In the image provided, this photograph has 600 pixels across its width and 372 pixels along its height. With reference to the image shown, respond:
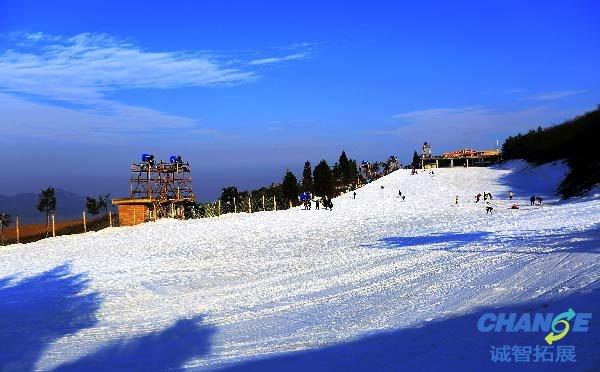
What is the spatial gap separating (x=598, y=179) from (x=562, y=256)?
78.6ft

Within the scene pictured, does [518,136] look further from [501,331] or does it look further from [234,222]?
[501,331]

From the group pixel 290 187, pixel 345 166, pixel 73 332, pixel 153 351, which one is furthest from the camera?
pixel 345 166

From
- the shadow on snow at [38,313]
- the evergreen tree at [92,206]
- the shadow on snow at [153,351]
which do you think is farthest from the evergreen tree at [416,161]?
the shadow on snow at [153,351]

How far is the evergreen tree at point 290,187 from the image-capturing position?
46275 millimetres

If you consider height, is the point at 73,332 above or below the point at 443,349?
below

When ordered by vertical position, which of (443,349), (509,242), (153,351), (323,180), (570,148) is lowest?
(153,351)

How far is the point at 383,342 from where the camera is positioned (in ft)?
21.9

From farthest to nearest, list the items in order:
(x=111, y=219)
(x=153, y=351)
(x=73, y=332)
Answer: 1. (x=111, y=219)
2. (x=73, y=332)
3. (x=153, y=351)

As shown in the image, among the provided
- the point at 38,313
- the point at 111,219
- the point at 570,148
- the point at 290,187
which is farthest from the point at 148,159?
the point at 570,148

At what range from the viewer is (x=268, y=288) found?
10727 mm

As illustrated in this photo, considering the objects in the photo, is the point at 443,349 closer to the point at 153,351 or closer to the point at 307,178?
the point at 153,351

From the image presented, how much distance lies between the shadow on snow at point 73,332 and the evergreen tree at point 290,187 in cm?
3379

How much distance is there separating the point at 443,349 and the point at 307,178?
47053 millimetres

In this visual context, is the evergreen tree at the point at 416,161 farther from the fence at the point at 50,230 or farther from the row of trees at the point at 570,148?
the fence at the point at 50,230
